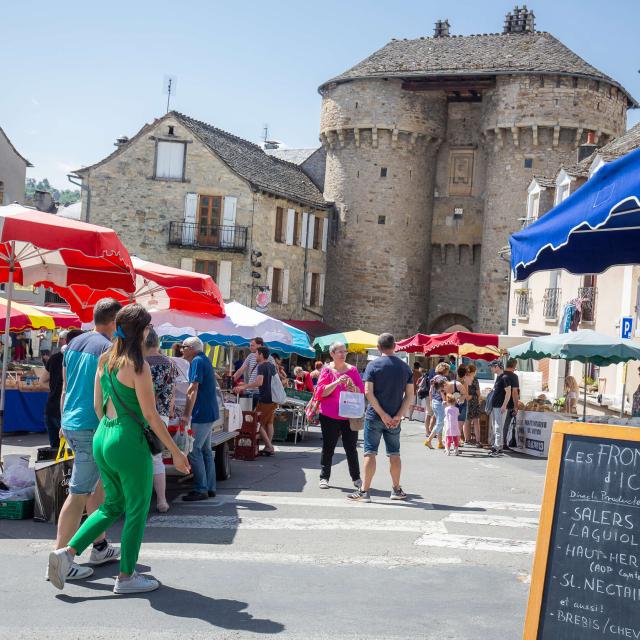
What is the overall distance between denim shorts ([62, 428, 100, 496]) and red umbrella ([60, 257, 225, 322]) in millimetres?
6014

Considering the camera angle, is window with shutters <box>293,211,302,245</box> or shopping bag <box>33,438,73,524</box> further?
window with shutters <box>293,211,302,245</box>

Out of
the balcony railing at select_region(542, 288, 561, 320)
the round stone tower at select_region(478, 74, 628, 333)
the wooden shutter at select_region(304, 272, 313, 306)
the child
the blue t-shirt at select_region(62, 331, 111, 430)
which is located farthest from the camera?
the wooden shutter at select_region(304, 272, 313, 306)

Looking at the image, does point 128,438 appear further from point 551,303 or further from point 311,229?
point 311,229

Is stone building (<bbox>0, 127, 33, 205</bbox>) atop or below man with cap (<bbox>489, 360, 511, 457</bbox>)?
atop

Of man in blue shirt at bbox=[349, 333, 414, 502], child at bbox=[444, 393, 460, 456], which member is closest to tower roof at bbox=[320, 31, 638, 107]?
child at bbox=[444, 393, 460, 456]

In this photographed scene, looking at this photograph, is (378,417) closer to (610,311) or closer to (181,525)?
(181,525)

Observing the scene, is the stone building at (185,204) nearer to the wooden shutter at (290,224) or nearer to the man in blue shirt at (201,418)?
the wooden shutter at (290,224)

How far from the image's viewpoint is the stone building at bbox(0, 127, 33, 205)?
150ft

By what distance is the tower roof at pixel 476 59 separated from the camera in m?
44.8

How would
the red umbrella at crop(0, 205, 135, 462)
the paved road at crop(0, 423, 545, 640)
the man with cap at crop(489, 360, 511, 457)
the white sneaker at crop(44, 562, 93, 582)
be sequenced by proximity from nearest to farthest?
the paved road at crop(0, 423, 545, 640), the white sneaker at crop(44, 562, 93, 582), the red umbrella at crop(0, 205, 135, 462), the man with cap at crop(489, 360, 511, 457)

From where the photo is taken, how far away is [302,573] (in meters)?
6.80

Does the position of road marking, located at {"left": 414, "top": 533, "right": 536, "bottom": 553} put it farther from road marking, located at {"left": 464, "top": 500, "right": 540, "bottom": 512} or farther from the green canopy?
the green canopy

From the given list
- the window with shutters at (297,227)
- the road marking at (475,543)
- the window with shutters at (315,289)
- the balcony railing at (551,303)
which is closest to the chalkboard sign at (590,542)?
the road marking at (475,543)

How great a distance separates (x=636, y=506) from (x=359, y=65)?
45.9 m
